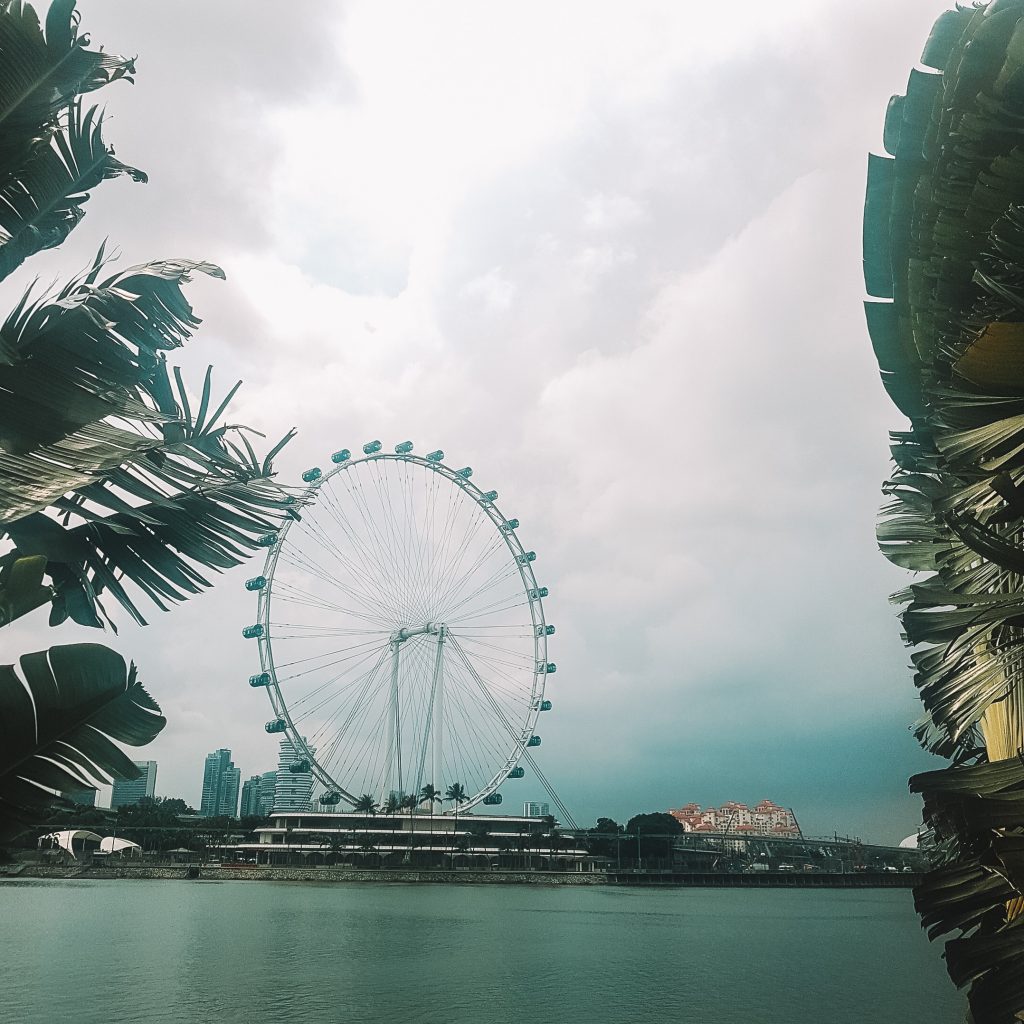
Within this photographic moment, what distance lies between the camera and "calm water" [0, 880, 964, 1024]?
20.3 m

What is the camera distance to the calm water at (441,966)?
20.3m

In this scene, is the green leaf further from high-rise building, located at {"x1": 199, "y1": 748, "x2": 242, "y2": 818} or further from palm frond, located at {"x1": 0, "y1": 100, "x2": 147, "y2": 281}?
high-rise building, located at {"x1": 199, "y1": 748, "x2": 242, "y2": 818}

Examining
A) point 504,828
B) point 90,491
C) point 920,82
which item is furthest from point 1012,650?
point 504,828

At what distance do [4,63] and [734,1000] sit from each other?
84.1 feet

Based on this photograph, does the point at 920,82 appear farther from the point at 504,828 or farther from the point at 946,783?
the point at 504,828

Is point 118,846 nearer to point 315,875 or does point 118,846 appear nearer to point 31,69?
point 315,875

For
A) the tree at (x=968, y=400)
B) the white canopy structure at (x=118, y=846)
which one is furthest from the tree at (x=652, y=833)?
the tree at (x=968, y=400)

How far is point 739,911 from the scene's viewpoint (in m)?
59.8

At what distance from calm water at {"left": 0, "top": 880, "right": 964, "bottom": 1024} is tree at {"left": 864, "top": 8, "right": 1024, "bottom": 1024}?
60.4 feet

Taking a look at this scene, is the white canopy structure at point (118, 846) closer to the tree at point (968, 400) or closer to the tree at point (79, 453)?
the tree at point (79, 453)

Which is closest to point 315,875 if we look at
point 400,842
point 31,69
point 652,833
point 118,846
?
point 400,842

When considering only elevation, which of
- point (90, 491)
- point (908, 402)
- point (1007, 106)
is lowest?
point (90, 491)

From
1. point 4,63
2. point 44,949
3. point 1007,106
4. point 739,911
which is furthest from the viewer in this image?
point 739,911

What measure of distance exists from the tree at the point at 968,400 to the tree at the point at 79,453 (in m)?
2.59
